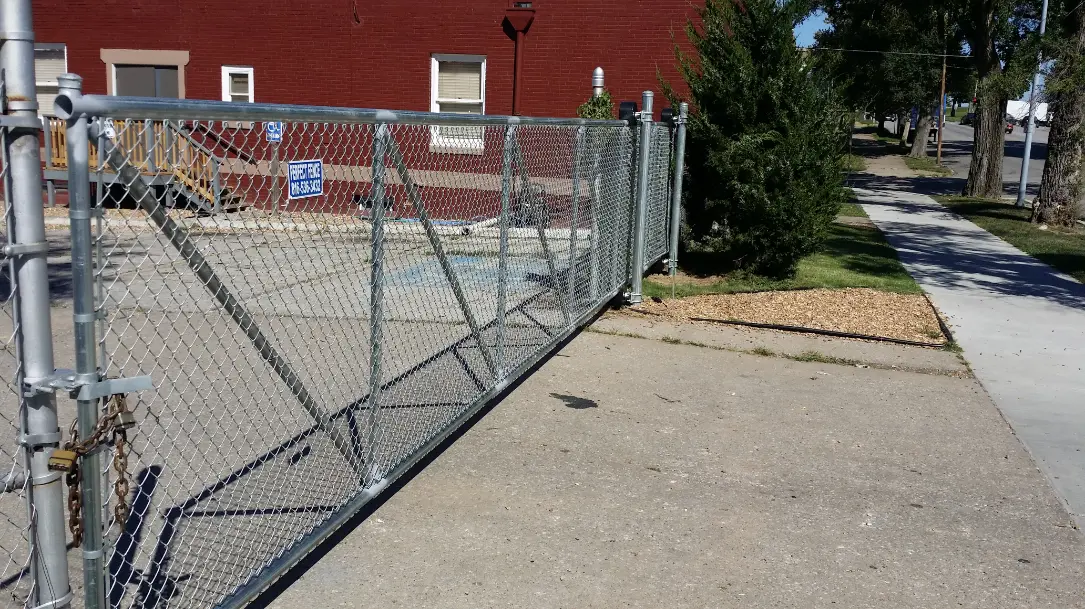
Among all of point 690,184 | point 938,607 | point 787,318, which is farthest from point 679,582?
point 690,184

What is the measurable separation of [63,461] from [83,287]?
0.43m

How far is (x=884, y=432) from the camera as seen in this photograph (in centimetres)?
605

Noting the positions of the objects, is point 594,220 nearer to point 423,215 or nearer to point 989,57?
point 423,215

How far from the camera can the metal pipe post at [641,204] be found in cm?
866

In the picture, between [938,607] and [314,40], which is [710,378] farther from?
[314,40]

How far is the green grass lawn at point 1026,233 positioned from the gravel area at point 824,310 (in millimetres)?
3679

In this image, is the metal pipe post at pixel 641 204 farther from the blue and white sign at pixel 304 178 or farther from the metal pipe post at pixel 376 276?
the blue and white sign at pixel 304 178

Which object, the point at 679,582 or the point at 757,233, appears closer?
the point at 679,582

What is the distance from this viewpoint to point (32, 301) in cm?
243

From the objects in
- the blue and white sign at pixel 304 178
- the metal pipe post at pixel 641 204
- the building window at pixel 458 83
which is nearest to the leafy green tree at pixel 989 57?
the building window at pixel 458 83

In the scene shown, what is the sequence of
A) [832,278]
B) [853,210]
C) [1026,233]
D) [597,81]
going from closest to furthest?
[832,278], [597,81], [1026,233], [853,210]

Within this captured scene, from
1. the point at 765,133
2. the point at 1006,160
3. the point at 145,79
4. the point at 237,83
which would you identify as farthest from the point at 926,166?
the point at 765,133

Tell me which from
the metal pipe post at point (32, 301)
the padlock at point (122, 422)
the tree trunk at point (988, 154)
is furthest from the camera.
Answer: the tree trunk at point (988, 154)

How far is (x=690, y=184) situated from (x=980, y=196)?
16656 mm
